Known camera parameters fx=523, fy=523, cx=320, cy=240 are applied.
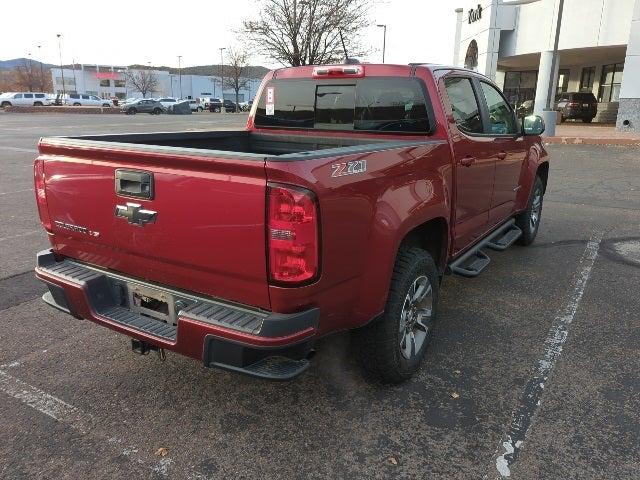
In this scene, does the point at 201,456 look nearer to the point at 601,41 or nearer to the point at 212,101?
the point at 601,41

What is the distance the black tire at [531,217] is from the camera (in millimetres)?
5953

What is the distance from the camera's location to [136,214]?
2605mm

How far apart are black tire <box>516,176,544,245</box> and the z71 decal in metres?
3.89

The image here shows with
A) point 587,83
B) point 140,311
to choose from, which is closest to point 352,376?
point 140,311

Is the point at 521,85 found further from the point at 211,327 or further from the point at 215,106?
the point at 211,327

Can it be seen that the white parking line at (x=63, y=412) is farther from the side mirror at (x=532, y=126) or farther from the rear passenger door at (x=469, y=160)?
the side mirror at (x=532, y=126)

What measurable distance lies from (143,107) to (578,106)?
38313 mm

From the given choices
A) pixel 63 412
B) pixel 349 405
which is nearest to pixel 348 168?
pixel 349 405

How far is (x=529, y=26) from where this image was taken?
82.9 ft

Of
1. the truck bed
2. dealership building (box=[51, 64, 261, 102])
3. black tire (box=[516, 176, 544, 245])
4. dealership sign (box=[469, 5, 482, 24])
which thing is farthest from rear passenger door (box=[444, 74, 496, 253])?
dealership building (box=[51, 64, 261, 102])

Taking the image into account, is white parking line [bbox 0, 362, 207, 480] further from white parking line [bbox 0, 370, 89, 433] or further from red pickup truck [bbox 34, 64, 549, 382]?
red pickup truck [bbox 34, 64, 549, 382]

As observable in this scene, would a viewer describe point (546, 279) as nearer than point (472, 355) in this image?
No

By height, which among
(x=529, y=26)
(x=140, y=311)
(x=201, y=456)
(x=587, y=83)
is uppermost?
(x=529, y=26)

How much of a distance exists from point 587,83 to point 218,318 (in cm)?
3344
